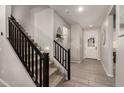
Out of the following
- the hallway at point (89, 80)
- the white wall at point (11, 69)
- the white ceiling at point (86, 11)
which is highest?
the white ceiling at point (86, 11)

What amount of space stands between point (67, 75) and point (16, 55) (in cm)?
178

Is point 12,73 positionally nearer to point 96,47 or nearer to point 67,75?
point 67,75

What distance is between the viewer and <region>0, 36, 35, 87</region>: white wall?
1.98 meters

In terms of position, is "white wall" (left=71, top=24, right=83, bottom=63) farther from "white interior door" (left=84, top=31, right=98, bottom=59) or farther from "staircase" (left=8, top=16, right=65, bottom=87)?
"staircase" (left=8, top=16, right=65, bottom=87)

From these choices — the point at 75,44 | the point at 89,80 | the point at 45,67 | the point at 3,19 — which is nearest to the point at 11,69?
the point at 45,67

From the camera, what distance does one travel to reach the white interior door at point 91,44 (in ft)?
27.3

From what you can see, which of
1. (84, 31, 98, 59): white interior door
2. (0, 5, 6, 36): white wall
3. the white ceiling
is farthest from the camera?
(84, 31, 98, 59): white interior door

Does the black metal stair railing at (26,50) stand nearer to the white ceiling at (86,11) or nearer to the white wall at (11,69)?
the white wall at (11,69)

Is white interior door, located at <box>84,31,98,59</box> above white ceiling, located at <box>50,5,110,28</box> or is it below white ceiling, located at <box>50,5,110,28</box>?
below

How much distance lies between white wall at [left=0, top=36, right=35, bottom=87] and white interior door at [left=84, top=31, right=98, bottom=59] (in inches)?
284

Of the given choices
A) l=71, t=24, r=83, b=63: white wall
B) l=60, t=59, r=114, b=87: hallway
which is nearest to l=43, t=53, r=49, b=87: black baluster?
l=60, t=59, r=114, b=87: hallway

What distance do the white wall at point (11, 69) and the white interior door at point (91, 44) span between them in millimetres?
7210

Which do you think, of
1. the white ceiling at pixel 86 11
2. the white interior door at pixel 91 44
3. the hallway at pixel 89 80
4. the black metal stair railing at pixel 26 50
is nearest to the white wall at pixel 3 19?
the black metal stair railing at pixel 26 50

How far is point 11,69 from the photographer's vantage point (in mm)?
2141
